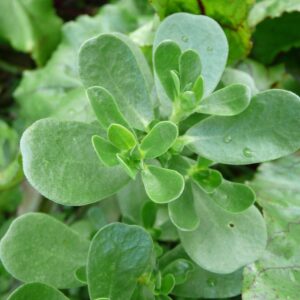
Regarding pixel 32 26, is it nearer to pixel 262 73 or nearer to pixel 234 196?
pixel 262 73

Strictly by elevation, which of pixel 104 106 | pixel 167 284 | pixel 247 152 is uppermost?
pixel 104 106

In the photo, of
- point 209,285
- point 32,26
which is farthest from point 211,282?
point 32,26

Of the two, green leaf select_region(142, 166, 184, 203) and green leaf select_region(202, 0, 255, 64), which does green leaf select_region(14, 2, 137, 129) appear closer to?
green leaf select_region(202, 0, 255, 64)

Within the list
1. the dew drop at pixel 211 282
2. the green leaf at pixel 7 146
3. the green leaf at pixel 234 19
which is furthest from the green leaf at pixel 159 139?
the green leaf at pixel 7 146

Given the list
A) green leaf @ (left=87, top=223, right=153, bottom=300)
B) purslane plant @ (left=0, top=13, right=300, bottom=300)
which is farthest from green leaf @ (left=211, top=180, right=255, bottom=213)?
green leaf @ (left=87, top=223, right=153, bottom=300)

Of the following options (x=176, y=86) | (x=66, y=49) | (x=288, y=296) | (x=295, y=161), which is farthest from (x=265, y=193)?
(x=66, y=49)

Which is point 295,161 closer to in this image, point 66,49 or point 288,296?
point 288,296
